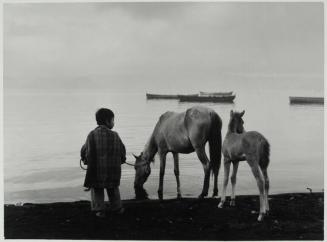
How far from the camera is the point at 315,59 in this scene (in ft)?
28.0

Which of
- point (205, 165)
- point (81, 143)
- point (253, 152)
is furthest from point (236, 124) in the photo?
point (81, 143)

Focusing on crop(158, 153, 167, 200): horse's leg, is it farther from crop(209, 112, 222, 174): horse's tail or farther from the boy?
the boy

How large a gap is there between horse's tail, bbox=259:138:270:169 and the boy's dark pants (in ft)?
7.20

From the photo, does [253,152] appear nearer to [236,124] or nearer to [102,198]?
[236,124]

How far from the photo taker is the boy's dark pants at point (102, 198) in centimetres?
685

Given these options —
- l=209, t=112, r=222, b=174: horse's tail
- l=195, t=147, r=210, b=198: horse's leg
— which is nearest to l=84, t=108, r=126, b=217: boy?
l=195, t=147, r=210, b=198: horse's leg

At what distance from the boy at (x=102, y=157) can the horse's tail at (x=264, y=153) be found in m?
2.07

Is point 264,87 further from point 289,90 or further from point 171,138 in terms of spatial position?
point 171,138

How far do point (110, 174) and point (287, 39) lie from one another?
4.68 m

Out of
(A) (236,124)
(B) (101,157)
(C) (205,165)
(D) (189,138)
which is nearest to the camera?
(B) (101,157)

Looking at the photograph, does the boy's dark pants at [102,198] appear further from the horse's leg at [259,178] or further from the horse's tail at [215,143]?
the horse's leg at [259,178]

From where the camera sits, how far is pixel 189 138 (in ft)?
26.7

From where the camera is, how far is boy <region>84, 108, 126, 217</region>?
22.1ft

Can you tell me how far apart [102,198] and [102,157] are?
2.06ft
